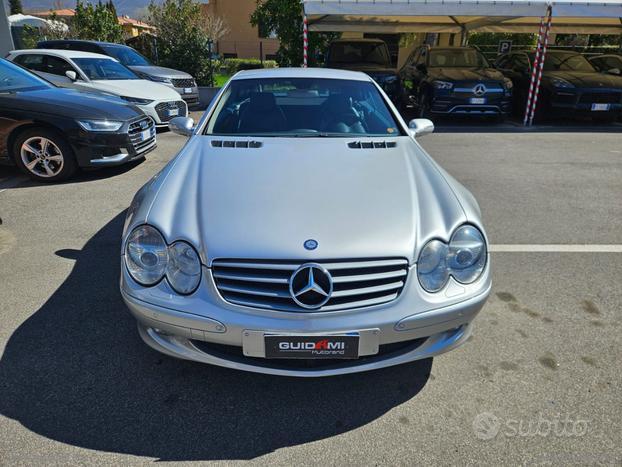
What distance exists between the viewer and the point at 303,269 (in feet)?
6.51

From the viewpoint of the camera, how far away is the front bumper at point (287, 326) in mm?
1970

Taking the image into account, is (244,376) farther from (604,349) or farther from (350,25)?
(350,25)

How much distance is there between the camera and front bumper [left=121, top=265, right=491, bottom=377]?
197 cm

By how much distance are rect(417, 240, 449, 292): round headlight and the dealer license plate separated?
420mm

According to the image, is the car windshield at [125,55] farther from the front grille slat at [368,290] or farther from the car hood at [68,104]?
the front grille slat at [368,290]

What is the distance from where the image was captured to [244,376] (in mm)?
2443

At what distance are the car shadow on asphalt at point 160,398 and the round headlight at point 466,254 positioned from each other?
65 centimetres

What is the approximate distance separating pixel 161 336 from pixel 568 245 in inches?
145

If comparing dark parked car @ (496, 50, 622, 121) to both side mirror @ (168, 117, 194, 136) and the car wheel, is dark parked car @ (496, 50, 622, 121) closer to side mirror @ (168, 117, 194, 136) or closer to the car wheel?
side mirror @ (168, 117, 194, 136)

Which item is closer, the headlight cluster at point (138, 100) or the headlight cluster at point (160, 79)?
the headlight cluster at point (138, 100)

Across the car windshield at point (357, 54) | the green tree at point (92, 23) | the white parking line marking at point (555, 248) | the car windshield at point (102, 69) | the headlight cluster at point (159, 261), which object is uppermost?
the green tree at point (92, 23)

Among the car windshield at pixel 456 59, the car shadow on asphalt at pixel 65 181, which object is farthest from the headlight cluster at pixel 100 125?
the car windshield at pixel 456 59

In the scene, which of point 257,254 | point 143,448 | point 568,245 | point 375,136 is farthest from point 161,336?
point 568,245

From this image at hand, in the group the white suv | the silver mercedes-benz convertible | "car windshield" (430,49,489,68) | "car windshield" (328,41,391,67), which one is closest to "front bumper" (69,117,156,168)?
the white suv
